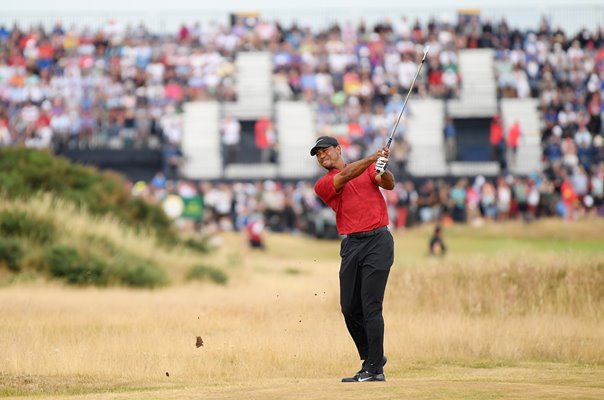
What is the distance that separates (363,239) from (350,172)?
62 cm

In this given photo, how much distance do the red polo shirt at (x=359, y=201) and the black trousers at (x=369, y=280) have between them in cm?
11

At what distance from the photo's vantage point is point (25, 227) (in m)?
28.1

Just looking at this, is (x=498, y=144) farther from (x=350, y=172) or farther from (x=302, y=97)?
(x=350, y=172)

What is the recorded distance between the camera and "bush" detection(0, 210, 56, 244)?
27.9m

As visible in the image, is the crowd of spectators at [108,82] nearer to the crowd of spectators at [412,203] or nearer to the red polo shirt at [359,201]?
the crowd of spectators at [412,203]

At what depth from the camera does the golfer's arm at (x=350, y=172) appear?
449 inches

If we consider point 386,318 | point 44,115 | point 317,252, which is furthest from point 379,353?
point 44,115

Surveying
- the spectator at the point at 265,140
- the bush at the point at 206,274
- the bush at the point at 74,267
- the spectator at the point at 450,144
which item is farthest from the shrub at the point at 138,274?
the spectator at the point at 450,144

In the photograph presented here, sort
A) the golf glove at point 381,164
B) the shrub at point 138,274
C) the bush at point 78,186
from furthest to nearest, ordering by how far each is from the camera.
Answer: the bush at point 78,186, the shrub at point 138,274, the golf glove at point 381,164

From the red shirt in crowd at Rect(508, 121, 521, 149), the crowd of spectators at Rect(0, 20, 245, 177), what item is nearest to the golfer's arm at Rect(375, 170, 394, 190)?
the crowd of spectators at Rect(0, 20, 245, 177)

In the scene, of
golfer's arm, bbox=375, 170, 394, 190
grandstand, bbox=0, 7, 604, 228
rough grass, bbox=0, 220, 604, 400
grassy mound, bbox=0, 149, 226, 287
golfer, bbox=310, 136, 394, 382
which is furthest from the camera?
grandstand, bbox=0, 7, 604, 228

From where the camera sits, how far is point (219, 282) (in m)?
29.9

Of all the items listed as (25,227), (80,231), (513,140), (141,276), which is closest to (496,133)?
(513,140)

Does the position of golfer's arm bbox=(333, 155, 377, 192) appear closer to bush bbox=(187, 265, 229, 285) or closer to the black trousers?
the black trousers
